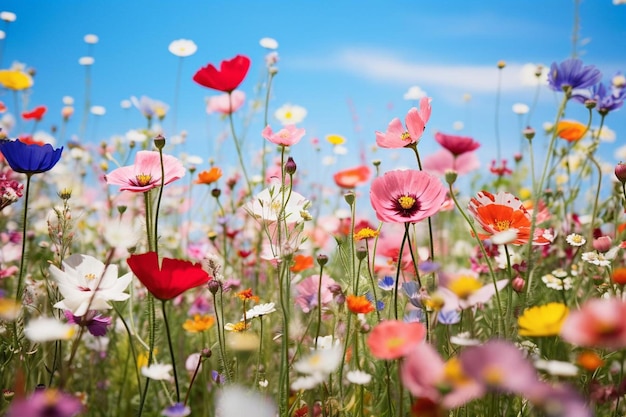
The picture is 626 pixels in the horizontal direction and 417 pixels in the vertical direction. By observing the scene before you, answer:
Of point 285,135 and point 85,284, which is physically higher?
point 285,135

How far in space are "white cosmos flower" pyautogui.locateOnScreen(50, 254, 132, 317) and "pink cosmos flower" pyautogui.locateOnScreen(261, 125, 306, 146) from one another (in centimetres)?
29

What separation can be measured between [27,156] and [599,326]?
711 mm

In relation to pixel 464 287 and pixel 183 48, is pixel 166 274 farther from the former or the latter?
pixel 183 48

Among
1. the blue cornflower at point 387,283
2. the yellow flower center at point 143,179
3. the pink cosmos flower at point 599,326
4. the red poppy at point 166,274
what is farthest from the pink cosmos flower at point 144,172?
the pink cosmos flower at point 599,326

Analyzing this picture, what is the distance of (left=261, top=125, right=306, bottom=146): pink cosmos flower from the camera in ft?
2.97

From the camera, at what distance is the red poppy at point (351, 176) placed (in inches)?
71.4

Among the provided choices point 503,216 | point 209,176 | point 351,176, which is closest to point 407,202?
point 503,216

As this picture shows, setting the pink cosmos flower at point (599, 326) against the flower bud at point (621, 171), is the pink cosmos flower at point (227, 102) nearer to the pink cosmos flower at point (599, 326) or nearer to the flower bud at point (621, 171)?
the flower bud at point (621, 171)

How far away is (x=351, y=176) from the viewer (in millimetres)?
1828

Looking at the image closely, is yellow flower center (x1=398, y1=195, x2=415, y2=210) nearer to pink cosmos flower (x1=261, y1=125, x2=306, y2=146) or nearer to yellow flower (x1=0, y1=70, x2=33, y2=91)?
pink cosmos flower (x1=261, y1=125, x2=306, y2=146)

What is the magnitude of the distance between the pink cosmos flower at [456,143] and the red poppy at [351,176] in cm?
76

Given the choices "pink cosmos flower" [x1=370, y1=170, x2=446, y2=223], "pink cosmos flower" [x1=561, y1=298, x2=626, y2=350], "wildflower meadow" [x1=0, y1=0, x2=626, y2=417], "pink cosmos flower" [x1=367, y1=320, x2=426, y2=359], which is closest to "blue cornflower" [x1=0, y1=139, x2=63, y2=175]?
"wildflower meadow" [x1=0, y1=0, x2=626, y2=417]

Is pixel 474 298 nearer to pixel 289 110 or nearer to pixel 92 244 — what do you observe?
pixel 289 110

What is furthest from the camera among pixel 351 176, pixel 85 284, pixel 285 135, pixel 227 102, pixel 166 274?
pixel 351 176
